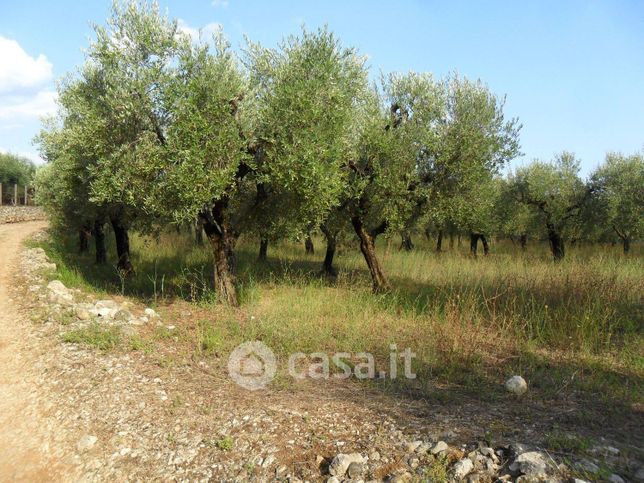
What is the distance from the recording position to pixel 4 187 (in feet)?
197

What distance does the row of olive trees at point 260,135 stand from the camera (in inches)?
404

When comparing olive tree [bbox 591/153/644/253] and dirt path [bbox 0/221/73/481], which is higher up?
olive tree [bbox 591/153/644/253]

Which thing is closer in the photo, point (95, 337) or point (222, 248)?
point (95, 337)

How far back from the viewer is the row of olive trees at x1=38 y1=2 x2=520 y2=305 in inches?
404

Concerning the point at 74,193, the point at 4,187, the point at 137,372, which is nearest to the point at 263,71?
the point at 137,372

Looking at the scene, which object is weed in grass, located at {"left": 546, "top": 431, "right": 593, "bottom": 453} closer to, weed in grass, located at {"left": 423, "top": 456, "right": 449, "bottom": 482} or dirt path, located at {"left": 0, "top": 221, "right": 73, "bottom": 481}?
weed in grass, located at {"left": 423, "top": 456, "right": 449, "bottom": 482}

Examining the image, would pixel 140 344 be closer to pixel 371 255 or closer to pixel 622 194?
pixel 371 255

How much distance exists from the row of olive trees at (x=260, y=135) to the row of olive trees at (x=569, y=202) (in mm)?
11388

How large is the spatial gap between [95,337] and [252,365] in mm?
3227

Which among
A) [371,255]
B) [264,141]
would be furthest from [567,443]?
[371,255]

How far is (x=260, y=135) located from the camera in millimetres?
11055

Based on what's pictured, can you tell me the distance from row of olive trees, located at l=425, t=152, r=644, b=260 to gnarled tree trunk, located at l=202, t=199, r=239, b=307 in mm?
15682

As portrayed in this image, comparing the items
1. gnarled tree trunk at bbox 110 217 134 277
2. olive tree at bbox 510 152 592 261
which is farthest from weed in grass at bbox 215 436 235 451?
olive tree at bbox 510 152 592 261

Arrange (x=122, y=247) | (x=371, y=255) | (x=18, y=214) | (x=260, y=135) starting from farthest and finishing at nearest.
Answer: (x=18, y=214) → (x=122, y=247) → (x=371, y=255) → (x=260, y=135)
